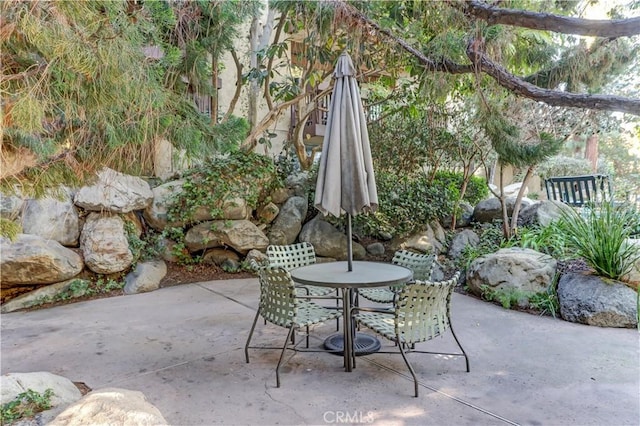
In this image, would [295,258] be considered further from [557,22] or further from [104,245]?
[104,245]

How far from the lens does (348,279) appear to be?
3.06m

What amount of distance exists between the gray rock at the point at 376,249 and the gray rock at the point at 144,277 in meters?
3.55

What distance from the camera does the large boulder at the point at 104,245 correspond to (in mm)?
5562

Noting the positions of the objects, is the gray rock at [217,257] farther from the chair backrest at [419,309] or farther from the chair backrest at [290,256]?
the chair backrest at [419,309]

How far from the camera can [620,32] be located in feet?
8.33

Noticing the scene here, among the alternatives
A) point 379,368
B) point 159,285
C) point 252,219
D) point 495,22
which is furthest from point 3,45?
point 252,219

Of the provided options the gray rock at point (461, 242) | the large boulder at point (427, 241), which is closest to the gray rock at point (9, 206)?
the large boulder at point (427, 241)

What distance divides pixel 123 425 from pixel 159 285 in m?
4.38

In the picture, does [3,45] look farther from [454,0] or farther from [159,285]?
[159,285]

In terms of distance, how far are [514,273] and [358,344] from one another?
2.58 metres

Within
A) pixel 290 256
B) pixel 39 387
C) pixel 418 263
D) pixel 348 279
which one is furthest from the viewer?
pixel 290 256

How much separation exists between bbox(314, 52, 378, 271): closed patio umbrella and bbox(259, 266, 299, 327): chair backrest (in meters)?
0.73

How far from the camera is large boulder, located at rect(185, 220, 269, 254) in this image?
249 inches

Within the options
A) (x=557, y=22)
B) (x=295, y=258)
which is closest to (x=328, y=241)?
(x=295, y=258)
